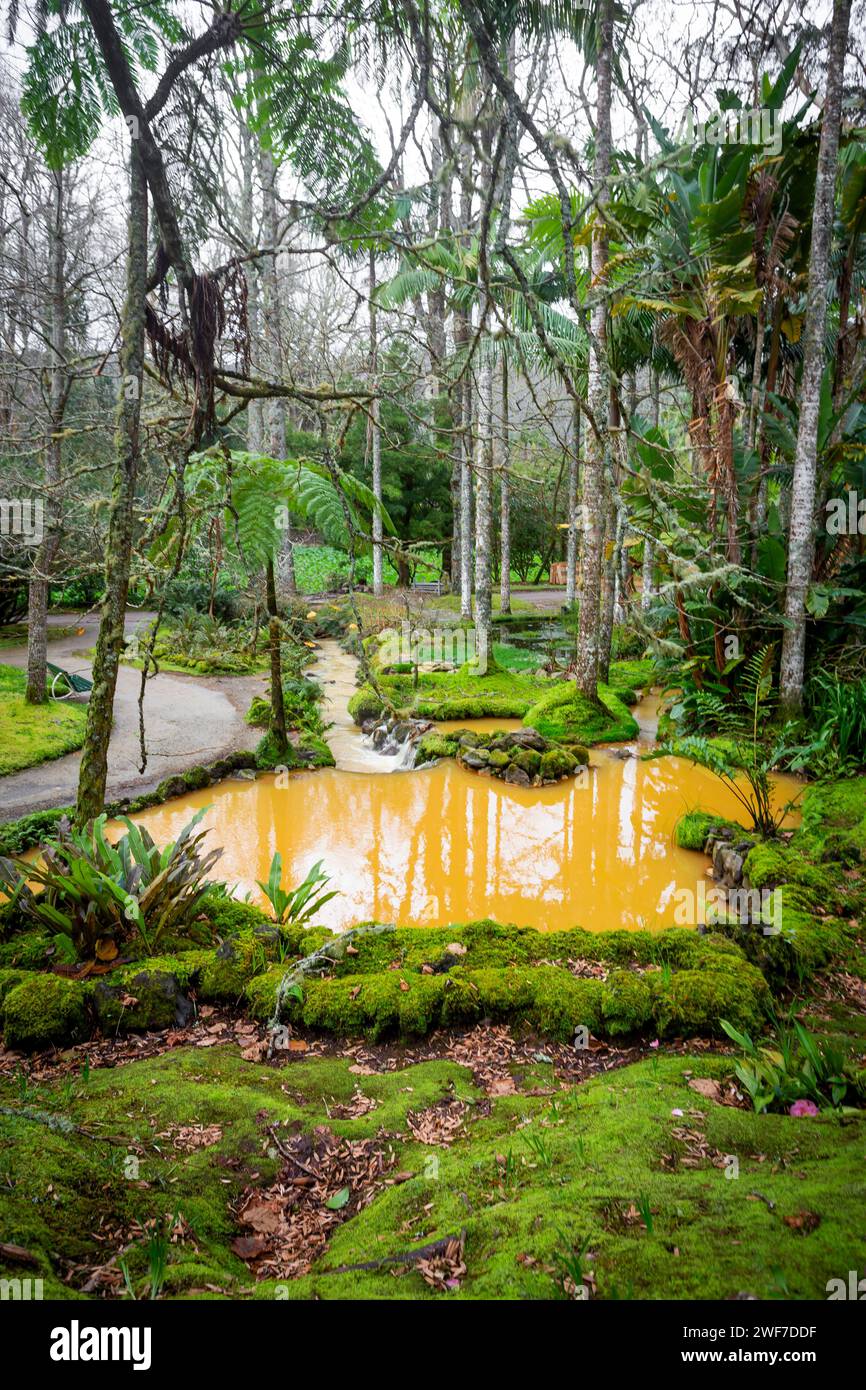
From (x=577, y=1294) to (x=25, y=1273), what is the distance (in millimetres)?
1263

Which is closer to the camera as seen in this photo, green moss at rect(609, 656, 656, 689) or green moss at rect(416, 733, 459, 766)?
green moss at rect(416, 733, 459, 766)

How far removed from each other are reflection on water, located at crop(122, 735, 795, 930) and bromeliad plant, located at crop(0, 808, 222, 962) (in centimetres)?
173

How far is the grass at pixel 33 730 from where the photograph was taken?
8.80m

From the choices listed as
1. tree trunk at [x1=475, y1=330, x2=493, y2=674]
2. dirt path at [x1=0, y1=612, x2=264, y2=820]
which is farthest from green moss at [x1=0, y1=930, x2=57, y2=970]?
tree trunk at [x1=475, y1=330, x2=493, y2=674]

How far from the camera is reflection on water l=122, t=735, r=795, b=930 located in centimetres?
616

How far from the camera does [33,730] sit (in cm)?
962

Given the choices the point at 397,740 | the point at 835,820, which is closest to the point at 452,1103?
the point at 835,820

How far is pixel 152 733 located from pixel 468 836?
16.9 ft

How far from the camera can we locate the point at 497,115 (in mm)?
2564

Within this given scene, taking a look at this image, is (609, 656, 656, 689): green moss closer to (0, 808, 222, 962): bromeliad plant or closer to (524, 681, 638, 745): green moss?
(524, 681, 638, 745): green moss

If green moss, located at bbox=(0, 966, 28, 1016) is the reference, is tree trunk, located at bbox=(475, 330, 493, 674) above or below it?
above

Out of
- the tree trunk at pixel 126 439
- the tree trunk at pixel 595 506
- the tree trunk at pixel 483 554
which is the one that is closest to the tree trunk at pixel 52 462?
the tree trunk at pixel 126 439

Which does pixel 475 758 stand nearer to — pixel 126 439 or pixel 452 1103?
pixel 452 1103
